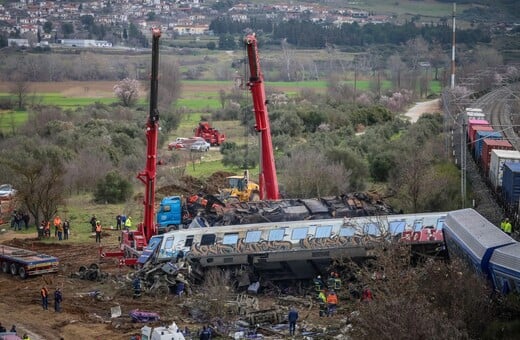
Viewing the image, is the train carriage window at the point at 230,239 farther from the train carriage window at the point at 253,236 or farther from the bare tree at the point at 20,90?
the bare tree at the point at 20,90

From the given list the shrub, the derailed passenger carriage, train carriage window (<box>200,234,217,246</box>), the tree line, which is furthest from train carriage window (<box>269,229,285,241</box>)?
the tree line

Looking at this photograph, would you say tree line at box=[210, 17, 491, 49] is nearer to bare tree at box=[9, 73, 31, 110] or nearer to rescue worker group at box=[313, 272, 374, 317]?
bare tree at box=[9, 73, 31, 110]

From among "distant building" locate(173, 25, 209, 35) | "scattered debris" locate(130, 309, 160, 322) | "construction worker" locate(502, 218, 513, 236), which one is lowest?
"distant building" locate(173, 25, 209, 35)

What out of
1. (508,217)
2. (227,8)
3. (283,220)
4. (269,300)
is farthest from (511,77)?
(227,8)

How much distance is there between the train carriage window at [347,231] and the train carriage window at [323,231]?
0.33m

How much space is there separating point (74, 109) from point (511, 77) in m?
37.7

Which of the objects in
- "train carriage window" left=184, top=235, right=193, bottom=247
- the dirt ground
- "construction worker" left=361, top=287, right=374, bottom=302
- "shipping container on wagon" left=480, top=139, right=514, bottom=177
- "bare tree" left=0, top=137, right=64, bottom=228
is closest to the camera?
"construction worker" left=361, top=287, right=374, bottom=302

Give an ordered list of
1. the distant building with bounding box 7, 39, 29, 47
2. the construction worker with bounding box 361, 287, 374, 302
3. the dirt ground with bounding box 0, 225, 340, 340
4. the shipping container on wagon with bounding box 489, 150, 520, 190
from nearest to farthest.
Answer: the construction worker with bounding box 361, 287, 374, 302, the dirt ground with bounding box 0, 225, 340, 340, the shipping container on wagon with bounding box 489, 150, 520, 190, the distant building with bounding box 7, 39, 29, 47

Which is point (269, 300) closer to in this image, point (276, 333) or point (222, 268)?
point (222, 268)

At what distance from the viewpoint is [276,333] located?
2462cm

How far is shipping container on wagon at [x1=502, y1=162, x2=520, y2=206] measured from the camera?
33984 mm

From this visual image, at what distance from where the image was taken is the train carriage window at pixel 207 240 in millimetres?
29281

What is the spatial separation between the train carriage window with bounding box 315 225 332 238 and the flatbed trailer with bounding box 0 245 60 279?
860cm

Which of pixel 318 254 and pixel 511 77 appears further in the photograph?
pixel 511 77
